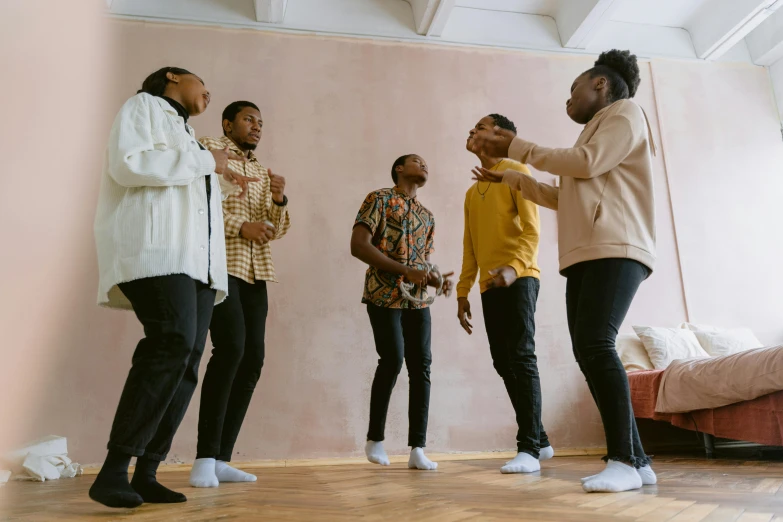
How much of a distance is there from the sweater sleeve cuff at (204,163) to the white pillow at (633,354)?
269 centimetres

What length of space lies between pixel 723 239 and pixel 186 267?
383cm

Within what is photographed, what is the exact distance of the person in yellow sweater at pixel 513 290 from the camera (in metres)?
2.34

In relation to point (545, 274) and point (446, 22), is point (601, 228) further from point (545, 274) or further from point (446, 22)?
point (446, 22)

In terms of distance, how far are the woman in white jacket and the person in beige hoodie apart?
0.92 metres

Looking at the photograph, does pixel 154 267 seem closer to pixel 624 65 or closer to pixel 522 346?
pixel 522 346

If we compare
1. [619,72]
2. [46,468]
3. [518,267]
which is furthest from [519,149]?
[46,468]

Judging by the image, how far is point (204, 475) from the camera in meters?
1.92

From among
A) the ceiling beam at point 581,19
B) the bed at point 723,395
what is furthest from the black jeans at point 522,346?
the ceiling beam at point 581,19

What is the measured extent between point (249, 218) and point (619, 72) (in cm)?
141

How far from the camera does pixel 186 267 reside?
150cm

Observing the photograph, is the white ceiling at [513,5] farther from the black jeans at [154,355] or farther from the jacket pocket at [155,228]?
the black jeans at [154,355]

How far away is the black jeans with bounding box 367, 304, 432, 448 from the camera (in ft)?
8.32

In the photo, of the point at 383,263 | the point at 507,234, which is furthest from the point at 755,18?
the point at 383,263

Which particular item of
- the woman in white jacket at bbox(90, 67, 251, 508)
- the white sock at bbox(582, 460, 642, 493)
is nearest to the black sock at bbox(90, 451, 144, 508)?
the woman in white jacket at bbox(90, 67, 251, 508)
